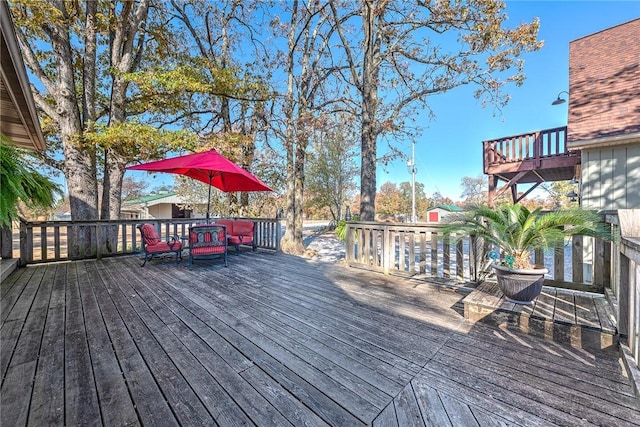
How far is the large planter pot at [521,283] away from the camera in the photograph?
8.18 feet

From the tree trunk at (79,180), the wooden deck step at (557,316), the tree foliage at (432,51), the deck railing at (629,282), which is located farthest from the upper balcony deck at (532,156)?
the tree trunk at (79,180)

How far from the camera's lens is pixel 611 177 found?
4777 millimetres

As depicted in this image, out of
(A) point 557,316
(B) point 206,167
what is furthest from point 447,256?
(B) point 206,167

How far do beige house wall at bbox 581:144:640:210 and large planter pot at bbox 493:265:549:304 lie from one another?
3910 mm

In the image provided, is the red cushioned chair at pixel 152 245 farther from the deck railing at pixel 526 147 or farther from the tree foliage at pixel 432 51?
the deck railing at pixel 526 147

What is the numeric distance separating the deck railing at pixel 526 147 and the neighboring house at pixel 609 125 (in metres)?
1.14

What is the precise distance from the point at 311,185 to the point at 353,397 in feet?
55.2

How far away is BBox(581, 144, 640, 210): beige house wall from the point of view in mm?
4578

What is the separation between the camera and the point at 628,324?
194 cm

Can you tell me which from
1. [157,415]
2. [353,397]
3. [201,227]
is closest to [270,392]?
[353,397]

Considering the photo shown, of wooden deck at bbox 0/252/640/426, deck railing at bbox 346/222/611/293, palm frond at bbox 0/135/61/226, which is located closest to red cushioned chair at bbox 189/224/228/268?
wooden deck at bbox 0/252/640/426

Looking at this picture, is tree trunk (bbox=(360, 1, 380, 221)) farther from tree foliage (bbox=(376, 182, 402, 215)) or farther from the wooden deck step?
tree foliage (bbox=(376, 182, 402, 215))

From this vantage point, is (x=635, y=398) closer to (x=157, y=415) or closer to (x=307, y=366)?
(x=307, y=366)

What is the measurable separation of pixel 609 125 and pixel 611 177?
0.96m
